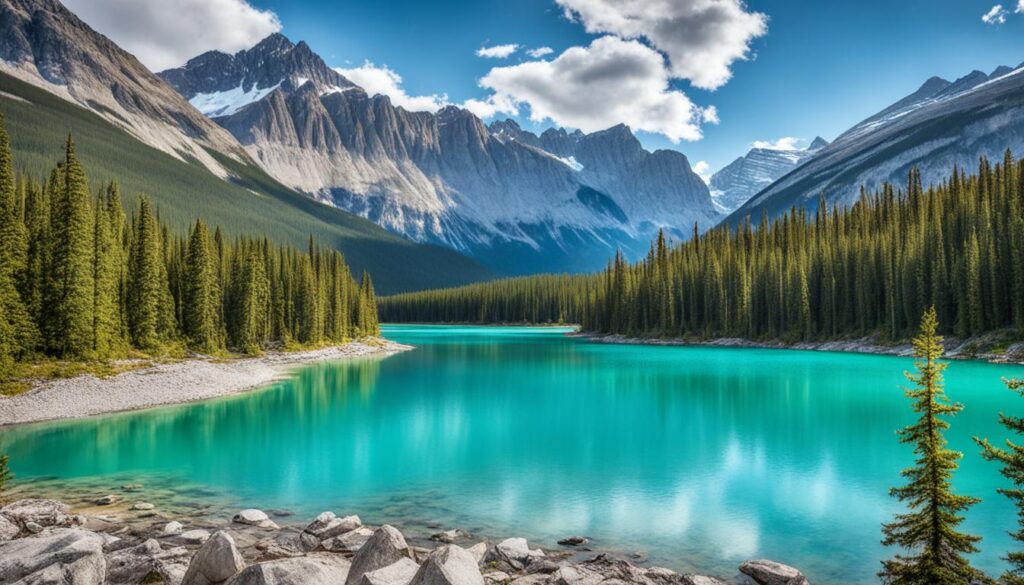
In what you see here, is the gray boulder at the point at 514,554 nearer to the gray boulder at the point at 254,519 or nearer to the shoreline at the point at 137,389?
the gray boulder at the point at 254,519

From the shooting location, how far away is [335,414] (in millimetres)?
37188

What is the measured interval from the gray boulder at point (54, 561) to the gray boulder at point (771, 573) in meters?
Result: 11.7

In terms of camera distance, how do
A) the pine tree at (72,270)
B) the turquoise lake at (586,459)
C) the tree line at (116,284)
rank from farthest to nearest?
the pine tree at (72,270) < the tree line at (116,284) < the turquoise lake at (586,459)

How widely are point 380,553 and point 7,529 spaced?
999 cm

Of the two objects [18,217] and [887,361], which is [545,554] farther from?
[887,361]

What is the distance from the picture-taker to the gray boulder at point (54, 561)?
9.52 m

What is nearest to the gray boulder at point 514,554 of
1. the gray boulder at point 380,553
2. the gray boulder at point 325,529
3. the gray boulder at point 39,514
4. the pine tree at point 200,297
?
the gray boulder at point 380,553

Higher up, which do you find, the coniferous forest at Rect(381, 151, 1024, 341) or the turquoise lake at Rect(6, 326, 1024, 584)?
the coniferous forest at Rect(381, 151, 1024, 341)

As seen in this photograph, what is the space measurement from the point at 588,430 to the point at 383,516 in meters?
15.6

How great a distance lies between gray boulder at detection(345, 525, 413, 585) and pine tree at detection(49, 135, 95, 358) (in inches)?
1652

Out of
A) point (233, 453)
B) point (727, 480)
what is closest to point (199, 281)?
point (233, 453)

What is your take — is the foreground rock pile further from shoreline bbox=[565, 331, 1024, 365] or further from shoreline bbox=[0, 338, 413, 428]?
shoreline bbox=[565, 331, 1024, 365]

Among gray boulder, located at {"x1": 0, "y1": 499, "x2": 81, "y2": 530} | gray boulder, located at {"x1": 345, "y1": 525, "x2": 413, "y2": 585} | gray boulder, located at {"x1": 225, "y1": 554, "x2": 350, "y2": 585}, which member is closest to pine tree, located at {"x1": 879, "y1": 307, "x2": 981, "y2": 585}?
gray boulder, located at {"x1": 345, "y1": 525, "x2": 413, "y2": 585}

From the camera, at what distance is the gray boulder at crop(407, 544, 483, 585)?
28.7ft
